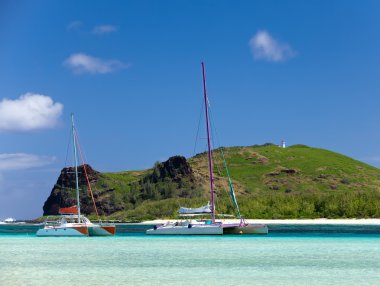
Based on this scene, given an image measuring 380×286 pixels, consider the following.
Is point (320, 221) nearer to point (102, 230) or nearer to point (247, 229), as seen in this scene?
point (247, 229)

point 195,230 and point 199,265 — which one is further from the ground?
point 195,230

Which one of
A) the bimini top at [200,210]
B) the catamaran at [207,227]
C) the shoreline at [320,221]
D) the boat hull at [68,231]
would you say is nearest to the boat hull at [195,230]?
the catamaran at [207,227]

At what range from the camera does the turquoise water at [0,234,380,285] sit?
37.4m

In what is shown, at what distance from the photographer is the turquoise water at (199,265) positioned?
1474 inches

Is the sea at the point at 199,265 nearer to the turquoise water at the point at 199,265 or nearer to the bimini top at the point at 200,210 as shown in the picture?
the turquoise water at the point at 199,265

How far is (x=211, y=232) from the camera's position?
84500 millimetres

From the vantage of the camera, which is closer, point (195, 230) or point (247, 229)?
point (195, 230)

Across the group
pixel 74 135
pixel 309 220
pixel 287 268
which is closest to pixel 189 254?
pixel 287 268

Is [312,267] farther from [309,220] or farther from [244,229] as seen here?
[309,220]

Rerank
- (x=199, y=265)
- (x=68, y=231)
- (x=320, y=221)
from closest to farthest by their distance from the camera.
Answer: (x=199, y=265) → (x=68, y=231) → (x=320, y=221)

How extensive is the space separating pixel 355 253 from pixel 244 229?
3443 centimetres

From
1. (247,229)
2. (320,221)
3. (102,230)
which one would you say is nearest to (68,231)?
(102,230)

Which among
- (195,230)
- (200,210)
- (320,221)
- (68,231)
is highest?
(200,210)

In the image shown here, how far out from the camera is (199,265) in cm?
4547
